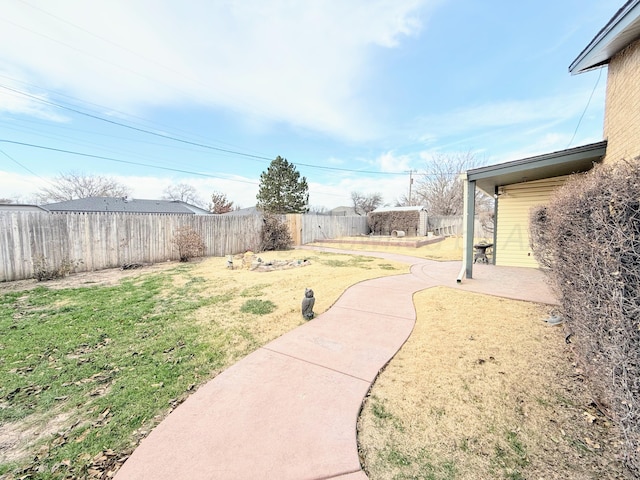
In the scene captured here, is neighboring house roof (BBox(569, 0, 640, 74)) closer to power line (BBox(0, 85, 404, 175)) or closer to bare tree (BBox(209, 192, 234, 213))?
power line (BBox(0, 85, 404, 175))

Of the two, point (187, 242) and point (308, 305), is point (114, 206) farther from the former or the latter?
point (308, 305)

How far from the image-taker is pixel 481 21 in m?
8.30

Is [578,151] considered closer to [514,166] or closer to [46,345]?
[514,166]

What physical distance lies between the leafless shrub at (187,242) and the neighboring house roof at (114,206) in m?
14.8

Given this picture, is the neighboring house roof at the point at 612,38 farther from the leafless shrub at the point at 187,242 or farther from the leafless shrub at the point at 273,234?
the leafless shrub at the point at 187,242

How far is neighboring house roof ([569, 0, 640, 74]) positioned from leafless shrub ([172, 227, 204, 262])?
1105cm

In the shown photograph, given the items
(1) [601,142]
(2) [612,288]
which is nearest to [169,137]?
(1) [601,142]

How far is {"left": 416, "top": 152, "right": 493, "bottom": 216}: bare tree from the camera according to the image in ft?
92.0

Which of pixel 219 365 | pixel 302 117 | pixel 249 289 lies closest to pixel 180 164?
pixel 302 117

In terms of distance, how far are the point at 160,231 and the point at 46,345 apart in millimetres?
6753

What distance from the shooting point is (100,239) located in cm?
786

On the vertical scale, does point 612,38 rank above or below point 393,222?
above

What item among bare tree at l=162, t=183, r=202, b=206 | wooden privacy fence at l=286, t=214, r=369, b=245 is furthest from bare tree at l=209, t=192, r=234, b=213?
wooden privacy fence at l=286, t=214, r=369, b=245

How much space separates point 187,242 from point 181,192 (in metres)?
42.2
